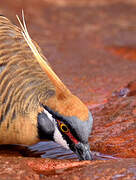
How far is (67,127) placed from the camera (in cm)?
436

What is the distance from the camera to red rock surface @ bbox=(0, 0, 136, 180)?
4.04m

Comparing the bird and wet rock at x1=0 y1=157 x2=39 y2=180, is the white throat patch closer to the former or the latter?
the bird

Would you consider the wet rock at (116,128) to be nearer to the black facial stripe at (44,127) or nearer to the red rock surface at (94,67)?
the red rock surface at (94,67)

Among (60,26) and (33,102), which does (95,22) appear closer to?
(60,26)

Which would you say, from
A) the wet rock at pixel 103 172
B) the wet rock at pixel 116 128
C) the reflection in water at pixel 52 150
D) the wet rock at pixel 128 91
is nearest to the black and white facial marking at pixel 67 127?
the reflection in water at pixel 52 150

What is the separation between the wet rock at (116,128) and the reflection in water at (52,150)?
0.30m

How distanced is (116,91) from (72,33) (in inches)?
137

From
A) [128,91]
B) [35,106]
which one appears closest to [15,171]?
[35,106]

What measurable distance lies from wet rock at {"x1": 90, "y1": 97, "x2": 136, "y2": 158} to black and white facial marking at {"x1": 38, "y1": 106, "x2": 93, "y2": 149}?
489 mm

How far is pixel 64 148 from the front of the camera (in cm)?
483

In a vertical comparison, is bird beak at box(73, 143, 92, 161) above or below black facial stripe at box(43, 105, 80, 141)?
below

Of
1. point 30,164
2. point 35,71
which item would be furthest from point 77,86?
point 30,164

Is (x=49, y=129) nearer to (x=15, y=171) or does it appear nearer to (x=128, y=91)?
(x=15, y=171)

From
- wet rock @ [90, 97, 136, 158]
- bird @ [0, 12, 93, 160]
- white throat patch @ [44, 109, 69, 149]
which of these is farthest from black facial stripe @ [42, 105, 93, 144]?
wet rock @ [90, 97, 136, 158]
